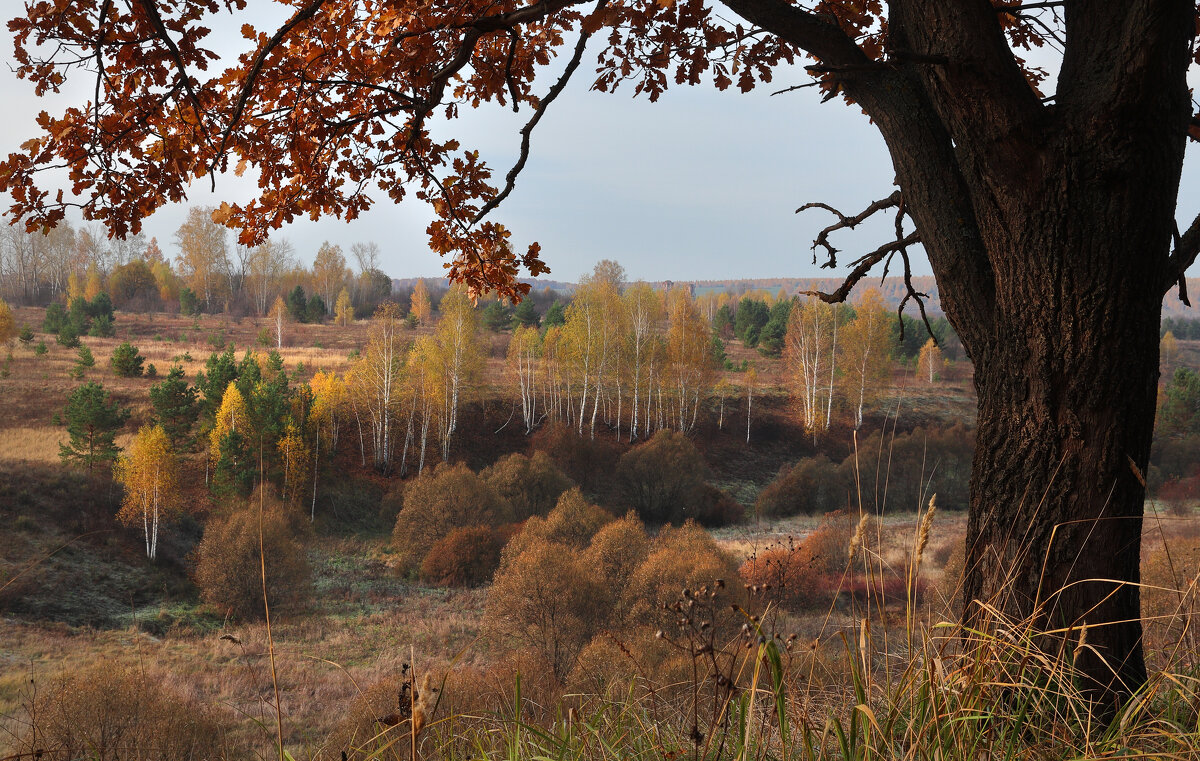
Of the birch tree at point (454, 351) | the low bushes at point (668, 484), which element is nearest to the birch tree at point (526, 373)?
the birch tree at point (454, 351)

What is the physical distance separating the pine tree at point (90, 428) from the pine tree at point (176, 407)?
117cm

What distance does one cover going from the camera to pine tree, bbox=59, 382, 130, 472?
21281 millimetres

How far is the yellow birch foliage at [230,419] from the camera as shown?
2223 centimetres

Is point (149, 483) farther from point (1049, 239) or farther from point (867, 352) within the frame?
point (867, 352)

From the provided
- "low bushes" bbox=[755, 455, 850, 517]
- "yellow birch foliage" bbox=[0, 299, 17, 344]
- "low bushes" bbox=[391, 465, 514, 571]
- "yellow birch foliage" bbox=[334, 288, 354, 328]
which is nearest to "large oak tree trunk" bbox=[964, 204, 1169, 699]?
"low bushes" bbox=[391, 465, 514, 571]

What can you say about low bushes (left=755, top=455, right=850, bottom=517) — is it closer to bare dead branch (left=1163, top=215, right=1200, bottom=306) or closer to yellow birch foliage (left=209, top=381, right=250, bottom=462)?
yellow birch foliage (left=209, top=381, right=250, bottom=462)

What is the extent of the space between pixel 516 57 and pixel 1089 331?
2884 millimetres

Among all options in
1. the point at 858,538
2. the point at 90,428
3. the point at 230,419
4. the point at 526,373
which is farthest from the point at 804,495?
the point at 858,538

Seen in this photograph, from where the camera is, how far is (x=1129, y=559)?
7.44 ft

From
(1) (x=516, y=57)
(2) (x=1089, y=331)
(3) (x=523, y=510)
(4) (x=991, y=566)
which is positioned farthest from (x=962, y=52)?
(3) (x=523, y=510)

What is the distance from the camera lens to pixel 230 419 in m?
22.5

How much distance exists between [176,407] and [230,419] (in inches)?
77.4

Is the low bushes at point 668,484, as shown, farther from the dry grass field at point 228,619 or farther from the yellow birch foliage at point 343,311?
the yellow birch foliage at point 343,311

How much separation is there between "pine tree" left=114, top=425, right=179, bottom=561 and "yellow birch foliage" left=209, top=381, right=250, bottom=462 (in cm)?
124
